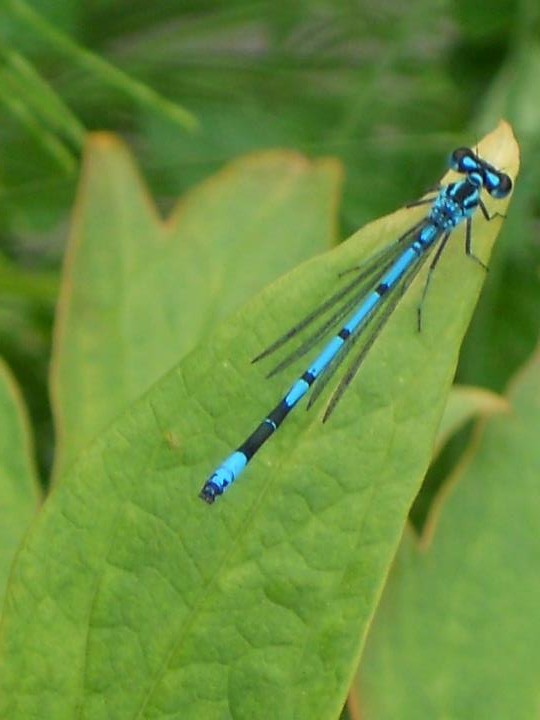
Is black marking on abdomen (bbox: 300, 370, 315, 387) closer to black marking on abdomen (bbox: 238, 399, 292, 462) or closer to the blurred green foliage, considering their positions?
black marking on abdomen (bbox: 238, 399, 292, 462)

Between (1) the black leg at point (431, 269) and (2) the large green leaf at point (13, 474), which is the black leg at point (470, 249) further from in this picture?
(2) the large green leaf at point (13, 474)

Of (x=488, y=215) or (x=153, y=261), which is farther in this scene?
(x=153, y=261)

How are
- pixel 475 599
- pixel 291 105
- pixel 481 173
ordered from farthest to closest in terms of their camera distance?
pixel 291 105 < pixel 481 173 < pixel 475 599

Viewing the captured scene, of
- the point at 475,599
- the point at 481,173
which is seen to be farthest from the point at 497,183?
the point at 475,599

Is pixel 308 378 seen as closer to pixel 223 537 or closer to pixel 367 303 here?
pixel 223 537

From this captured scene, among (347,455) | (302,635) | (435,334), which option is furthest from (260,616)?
(435,334)

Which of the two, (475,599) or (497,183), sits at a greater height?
(497,183)

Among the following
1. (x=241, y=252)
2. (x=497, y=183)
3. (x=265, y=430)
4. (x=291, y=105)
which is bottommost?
(x=265, y=430)

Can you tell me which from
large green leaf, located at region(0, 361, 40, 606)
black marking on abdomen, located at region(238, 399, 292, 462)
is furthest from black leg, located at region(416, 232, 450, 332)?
large green leaf, located at region(0, 361, 40, 606)
